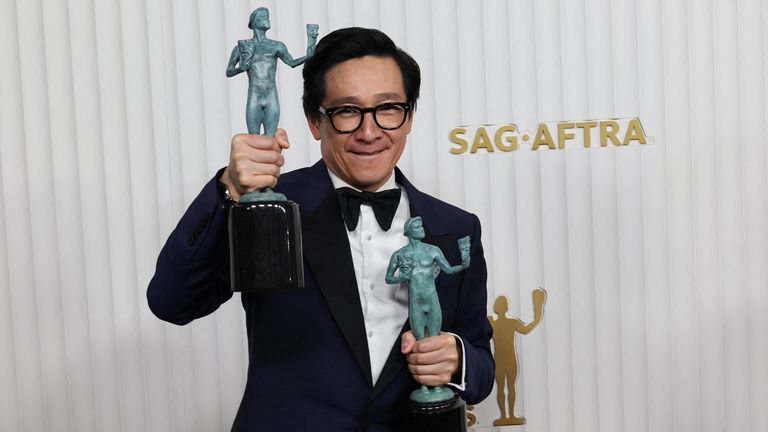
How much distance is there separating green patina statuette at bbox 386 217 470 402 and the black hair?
281 millimetres

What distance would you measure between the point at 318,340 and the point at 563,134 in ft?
3.34

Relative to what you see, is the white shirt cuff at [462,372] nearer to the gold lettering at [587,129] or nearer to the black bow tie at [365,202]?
the black bow tie at [365,202]

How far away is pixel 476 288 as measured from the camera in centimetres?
163

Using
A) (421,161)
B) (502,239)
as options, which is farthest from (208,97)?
(502,239)

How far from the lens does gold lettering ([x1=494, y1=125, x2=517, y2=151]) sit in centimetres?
223

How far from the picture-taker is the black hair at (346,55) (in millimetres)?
1491

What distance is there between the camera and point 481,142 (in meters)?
2.23

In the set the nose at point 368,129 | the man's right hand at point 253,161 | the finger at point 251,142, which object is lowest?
the man's right hand at point 253,161

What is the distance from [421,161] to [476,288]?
68cm

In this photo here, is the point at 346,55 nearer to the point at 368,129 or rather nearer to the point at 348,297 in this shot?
the point at 368,129

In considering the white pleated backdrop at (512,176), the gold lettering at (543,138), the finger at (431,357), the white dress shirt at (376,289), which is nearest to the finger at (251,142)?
the white dress shirt at (376,289)

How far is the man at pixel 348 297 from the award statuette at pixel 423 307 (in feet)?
0.09

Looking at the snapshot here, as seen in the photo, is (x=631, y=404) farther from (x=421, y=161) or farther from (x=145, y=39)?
(x=145, y=39)

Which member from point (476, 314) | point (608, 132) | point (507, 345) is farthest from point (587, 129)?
point (476, 314)
